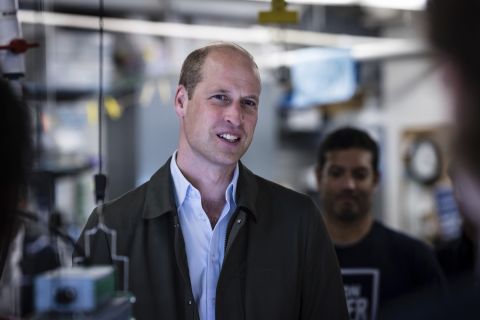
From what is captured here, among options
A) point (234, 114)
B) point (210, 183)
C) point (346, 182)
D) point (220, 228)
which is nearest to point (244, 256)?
point (220, 228)

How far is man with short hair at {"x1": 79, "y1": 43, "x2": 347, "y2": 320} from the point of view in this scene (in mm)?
1947

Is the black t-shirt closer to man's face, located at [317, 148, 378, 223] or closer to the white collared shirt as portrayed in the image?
man's face, located at [317, 148, 378, 223]

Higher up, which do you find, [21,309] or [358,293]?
[21,309]

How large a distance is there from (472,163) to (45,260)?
1.13m

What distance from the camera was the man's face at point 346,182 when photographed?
9.98 ft

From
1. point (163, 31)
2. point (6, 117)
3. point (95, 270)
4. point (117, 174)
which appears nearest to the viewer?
point (6, 117)

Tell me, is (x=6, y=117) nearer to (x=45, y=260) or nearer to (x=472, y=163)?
(x=472, y=163)

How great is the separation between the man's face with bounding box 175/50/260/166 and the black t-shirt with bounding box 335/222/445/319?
35.8 inches

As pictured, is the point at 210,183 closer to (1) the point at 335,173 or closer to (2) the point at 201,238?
(2) the point at 201,238

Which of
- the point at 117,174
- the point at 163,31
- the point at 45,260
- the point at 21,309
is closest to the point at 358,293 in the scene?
the point at 45,260

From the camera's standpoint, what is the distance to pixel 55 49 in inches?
374

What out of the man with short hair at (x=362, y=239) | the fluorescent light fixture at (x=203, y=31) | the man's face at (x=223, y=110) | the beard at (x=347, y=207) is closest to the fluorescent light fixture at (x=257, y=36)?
the fluorescent light fixture at (x=203, y=31)

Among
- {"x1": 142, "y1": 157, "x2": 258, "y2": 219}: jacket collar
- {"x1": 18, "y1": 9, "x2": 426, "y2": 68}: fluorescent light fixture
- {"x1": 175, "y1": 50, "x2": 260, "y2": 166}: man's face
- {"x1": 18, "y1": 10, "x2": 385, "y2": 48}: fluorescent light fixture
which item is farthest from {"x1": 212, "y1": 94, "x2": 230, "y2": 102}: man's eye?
{"x1": 18, "y1": 9, "x2": 426, "y2": 68}: fluorescent light fixture

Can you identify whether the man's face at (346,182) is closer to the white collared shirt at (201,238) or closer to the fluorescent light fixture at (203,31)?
the white collared shirt at (201,238)
